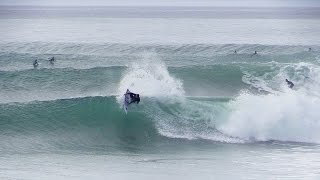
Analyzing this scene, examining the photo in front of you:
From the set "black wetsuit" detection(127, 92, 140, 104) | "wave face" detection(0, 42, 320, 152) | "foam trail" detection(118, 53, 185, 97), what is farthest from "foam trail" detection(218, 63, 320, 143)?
"black wetsuit" detection(127, 92, 140, 104)

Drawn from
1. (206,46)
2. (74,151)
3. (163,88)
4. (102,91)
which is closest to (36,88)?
(102,91)

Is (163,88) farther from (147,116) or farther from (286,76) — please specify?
(286,76)

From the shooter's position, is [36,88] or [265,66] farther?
[265,66]

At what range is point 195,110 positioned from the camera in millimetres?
22656

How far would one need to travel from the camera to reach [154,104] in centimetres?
2348

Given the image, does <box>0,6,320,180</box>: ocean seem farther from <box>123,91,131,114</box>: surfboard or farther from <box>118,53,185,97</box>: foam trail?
<box>123,91,131,114</box>: surfboard

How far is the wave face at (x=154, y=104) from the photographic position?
20531 mm

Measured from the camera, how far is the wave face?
20531 mm

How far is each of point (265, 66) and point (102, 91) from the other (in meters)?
10.9

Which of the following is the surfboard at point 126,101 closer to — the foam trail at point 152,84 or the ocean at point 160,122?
the ocean at point 160,122

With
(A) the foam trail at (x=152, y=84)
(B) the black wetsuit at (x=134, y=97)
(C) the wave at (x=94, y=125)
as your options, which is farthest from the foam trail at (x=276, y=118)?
(B) the black wetsuit at (x=134, y=97)

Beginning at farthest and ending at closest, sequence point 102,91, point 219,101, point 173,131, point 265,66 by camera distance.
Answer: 1. point 265,66
2. point 102,91
3. point 219,101
4. point 173,131

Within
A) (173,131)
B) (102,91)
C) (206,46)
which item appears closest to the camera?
(173,131)

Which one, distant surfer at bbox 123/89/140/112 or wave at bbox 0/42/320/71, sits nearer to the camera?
distant surfer at bbox 123/89/140/112
